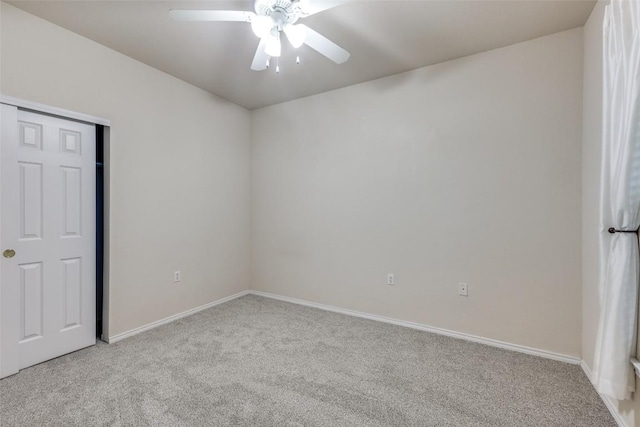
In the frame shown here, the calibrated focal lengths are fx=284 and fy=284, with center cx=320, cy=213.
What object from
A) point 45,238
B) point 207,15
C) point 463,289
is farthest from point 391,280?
point 45,238

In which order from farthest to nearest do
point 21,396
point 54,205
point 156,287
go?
1. point 156,287
2. point 54,205
3. point 21,396

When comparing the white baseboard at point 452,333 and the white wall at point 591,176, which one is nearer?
the white wall at point 591,176

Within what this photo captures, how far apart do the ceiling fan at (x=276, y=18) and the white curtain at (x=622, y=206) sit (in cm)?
149

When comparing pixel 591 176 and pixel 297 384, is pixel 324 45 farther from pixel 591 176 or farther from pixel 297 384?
pixel 297 384

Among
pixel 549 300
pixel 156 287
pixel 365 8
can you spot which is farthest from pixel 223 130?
pixel 549 300

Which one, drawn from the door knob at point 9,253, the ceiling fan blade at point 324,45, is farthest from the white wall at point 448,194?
the door knob at point 9,253

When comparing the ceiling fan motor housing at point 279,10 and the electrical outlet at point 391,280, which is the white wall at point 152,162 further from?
the electrical outlet at point 391,280

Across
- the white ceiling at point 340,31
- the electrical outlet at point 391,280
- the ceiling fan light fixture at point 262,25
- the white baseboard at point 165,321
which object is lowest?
the white baseboard at point 165,321

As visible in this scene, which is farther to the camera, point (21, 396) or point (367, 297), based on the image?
point (367, 297)

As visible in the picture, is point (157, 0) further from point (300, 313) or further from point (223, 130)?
point (300, 313)

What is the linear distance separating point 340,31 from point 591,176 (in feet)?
7.18

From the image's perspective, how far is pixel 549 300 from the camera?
92.8 inches

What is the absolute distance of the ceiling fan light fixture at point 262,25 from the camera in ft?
5.82

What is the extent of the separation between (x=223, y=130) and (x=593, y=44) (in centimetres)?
363
